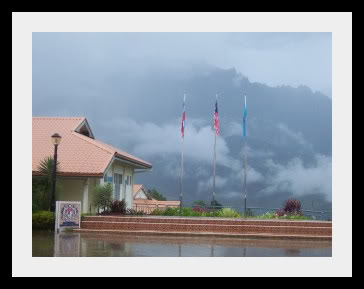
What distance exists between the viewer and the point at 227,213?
968 inches

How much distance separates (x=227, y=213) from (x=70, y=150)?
8411mm

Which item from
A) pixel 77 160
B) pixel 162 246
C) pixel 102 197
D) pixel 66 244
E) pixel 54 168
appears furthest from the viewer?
pixel 102 197

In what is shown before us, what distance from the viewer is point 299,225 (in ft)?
68.4

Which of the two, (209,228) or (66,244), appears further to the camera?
(209,228)

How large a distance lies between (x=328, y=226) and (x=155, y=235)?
7.12 meters

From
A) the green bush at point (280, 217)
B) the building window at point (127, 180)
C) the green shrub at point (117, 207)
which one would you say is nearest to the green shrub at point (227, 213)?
the green bush at point (280, 217)

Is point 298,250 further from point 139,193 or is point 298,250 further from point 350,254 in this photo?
point 139,193

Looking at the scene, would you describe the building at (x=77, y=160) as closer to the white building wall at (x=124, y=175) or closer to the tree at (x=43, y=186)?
the white building wall at (x=124, y=175)

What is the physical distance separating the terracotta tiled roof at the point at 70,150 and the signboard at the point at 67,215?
282cm

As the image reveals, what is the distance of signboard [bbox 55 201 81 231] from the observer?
64.9 ft

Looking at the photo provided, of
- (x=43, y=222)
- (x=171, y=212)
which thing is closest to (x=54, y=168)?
(x=43, y=222)

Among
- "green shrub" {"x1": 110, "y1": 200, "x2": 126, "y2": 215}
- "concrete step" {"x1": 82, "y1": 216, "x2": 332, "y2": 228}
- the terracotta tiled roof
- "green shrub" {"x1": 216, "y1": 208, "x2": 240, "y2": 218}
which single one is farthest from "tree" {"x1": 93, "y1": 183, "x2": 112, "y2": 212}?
"green shrub" {"x1": 216, "y1": 208, "x2": 240, "y2": 218}

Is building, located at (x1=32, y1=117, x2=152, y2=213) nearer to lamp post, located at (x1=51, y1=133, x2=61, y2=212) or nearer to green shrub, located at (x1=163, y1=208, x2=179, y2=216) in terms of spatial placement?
lamp post, located at (x1=51, y1=133, x2=61, y2=212)

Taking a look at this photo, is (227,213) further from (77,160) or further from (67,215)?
(67,215)
